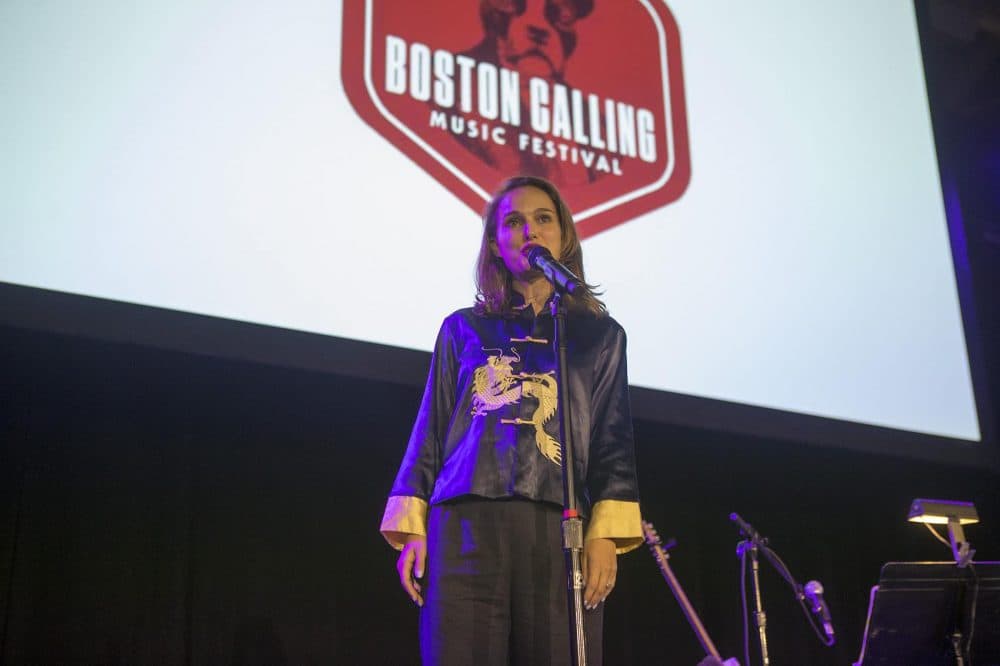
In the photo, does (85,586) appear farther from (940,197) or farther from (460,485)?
(940,197)

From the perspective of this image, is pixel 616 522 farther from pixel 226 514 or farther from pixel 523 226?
pixel 226 514

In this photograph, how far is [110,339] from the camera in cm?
256

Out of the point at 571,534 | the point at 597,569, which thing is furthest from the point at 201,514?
the point at 571,534

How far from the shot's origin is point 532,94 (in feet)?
10.7

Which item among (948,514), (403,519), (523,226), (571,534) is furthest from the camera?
(948,514)

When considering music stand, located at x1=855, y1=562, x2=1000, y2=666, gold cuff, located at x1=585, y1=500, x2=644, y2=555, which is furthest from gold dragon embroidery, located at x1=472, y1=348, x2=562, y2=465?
music stand, located at x1=855, y1=562, x2=1000, y2=666

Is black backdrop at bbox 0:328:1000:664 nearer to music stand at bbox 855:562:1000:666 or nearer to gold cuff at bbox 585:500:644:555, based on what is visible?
music stand at bbox 855:562:1000:666

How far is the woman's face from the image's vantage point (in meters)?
2.03

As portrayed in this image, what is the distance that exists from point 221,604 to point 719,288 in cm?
194

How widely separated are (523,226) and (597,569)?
0.73 metres

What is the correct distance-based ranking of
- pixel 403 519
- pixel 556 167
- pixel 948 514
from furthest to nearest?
pixel 948 514
pixel 556 167
pixel 403 519

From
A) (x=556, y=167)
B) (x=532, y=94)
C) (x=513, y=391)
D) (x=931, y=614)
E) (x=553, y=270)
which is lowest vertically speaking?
(x=931, y=614)

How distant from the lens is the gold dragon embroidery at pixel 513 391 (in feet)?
6.03

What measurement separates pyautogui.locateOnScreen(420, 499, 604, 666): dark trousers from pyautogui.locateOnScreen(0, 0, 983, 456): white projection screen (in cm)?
120
